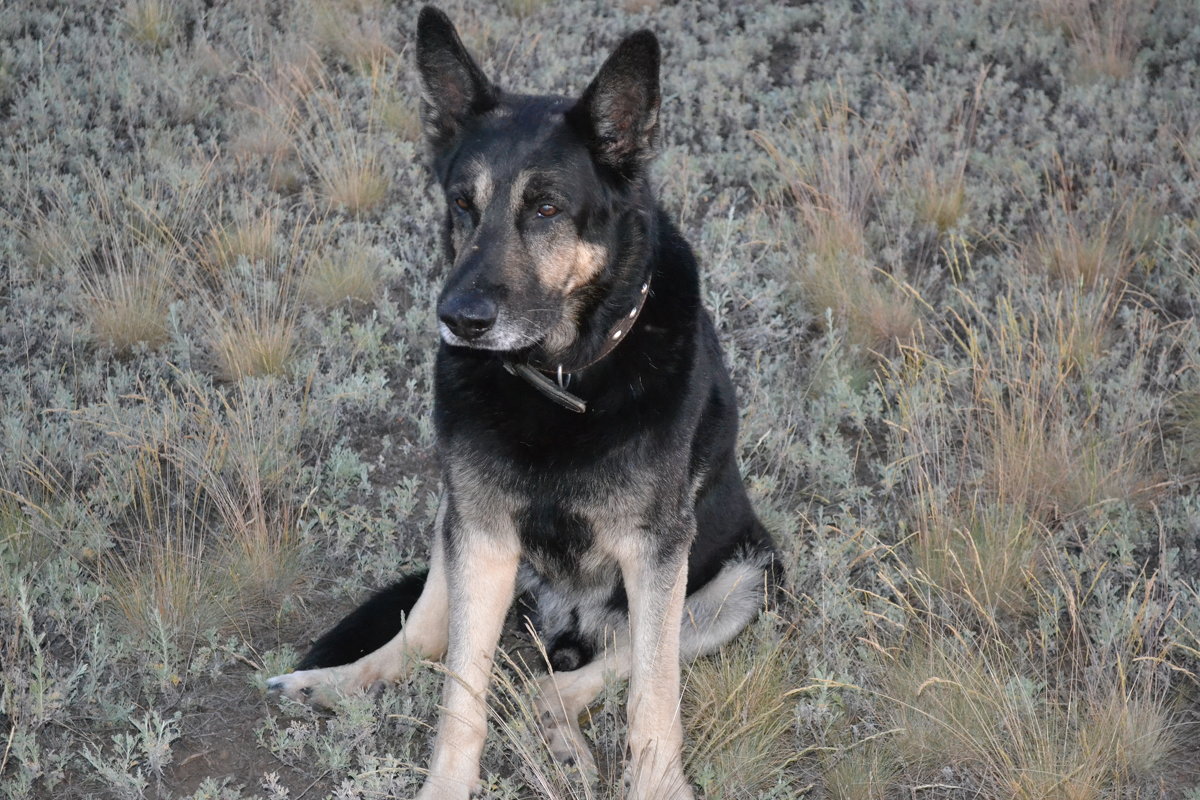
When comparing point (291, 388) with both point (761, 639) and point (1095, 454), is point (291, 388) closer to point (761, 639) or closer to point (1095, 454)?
point (761, 639)

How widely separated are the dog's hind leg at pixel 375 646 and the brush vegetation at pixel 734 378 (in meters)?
0.12

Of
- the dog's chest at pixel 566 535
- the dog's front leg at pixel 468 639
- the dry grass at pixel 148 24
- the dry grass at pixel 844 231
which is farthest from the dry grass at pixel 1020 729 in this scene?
the dry grass at pixel 148 24

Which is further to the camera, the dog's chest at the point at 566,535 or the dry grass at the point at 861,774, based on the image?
the dry grass at the point at 861,774

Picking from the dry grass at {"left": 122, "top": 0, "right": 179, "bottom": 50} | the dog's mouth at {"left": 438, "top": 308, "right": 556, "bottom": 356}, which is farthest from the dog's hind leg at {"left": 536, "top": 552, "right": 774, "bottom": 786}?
the dry grass at {"left": 122, "top": 0, "right": 179, "bottom": 50}

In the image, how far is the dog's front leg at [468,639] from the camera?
11.3 feet

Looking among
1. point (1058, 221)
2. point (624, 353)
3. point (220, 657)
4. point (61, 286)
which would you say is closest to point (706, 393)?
point (624, 353)

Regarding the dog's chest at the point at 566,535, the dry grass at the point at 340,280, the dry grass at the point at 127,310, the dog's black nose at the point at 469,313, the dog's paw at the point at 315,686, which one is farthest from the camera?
the dry grass at the point at 340,280

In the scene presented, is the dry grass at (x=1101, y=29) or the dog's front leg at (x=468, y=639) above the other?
the dry grass at (x=1101, y=29)

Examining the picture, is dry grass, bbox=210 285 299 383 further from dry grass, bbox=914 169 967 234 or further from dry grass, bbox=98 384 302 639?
dry grass, bbox=914 169 967 234

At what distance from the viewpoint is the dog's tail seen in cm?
385

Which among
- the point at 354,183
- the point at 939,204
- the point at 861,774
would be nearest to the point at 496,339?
the point at 861,774

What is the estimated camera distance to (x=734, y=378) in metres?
5.61

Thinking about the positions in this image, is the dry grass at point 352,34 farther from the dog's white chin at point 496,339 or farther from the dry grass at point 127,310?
the dog's white chin at point 496,339

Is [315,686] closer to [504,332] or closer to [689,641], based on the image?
[689,641]
